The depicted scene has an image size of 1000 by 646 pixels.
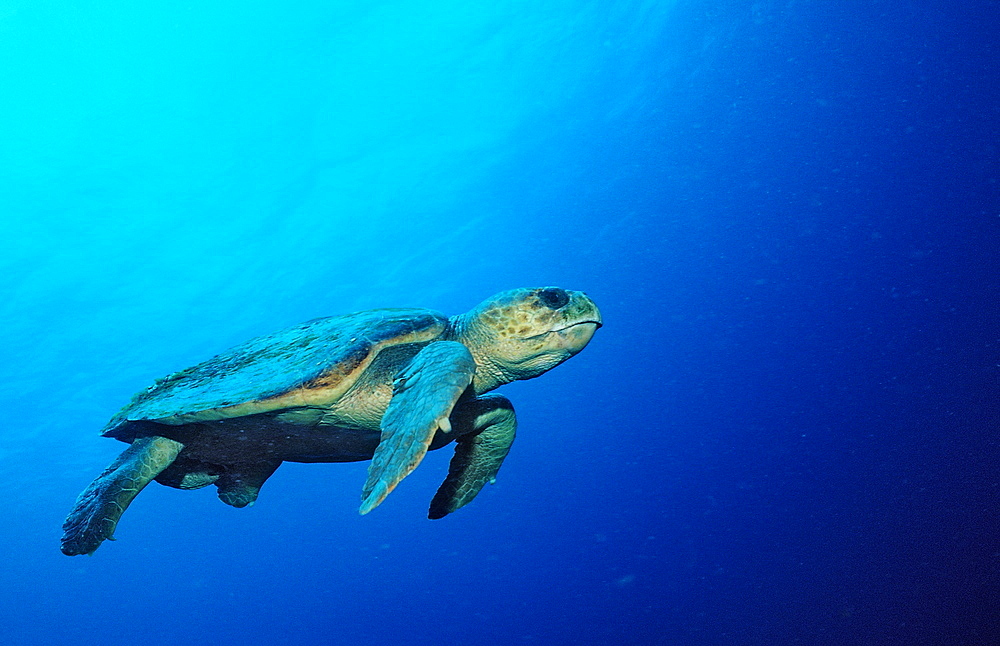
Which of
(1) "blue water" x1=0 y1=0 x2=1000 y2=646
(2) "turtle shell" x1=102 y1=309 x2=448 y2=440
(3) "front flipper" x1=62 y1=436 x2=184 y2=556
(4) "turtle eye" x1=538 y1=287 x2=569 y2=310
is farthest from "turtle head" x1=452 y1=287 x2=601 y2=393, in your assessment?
(1) "blue water" x1=0 y1=0 x2=1000 y2=646

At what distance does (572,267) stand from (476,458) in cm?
3223

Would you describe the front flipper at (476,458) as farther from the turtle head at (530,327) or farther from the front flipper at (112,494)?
the front flipper at (112,494)

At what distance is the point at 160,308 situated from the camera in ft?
62.8

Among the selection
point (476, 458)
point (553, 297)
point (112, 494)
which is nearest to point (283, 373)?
point (112, 494)

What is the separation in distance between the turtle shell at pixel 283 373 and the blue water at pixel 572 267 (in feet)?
46.3

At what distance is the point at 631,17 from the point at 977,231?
43.4m

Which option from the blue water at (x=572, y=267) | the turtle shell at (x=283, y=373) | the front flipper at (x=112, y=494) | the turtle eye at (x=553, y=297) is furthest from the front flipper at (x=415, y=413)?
the blue water at (x=572, y=267)

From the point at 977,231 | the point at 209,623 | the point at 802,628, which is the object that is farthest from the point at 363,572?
the point at 977,231

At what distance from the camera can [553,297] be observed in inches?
126

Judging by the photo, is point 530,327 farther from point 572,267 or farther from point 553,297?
point 572,267

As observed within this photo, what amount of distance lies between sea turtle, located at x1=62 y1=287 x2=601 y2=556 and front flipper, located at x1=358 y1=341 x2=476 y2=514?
2 centimetres

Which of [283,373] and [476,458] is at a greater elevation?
[283,373]

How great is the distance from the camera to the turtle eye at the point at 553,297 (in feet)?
10.4

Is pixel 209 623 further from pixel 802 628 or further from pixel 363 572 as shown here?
pixel 802 628
